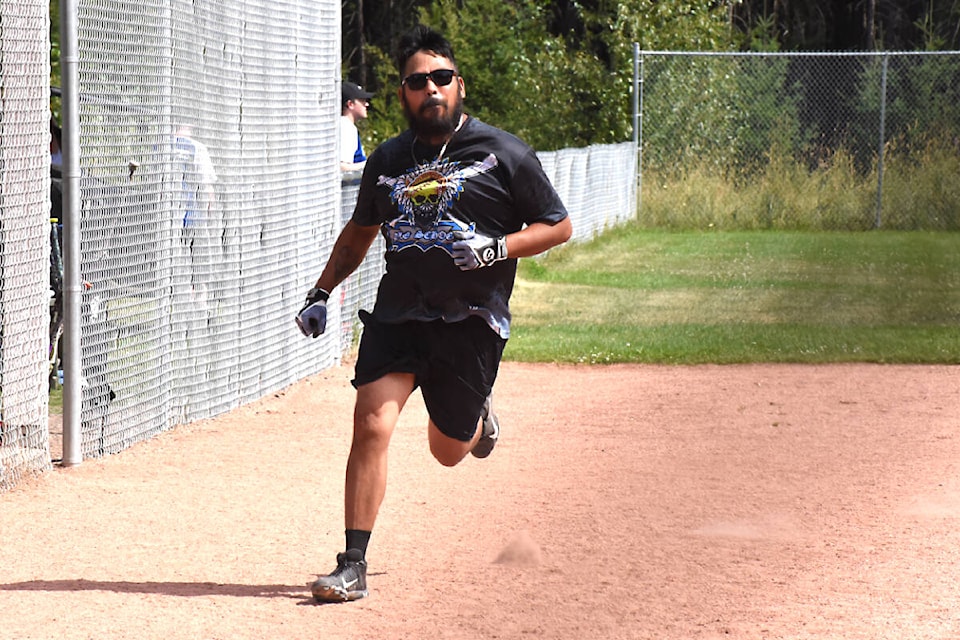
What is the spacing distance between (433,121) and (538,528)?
6.46 ft

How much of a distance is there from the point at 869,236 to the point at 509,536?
1839 centimetres

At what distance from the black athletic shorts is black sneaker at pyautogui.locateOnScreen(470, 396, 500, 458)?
63cm

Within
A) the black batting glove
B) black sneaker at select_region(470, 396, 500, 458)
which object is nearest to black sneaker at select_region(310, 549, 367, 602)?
the black batting glove

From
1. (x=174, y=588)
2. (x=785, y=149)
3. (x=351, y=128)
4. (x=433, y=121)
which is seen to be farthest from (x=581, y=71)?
(x=174, y=588)

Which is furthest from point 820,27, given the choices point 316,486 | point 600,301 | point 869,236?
point 316,486

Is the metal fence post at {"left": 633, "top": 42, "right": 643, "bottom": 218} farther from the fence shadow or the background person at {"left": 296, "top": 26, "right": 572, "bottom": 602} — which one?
the fence shadow

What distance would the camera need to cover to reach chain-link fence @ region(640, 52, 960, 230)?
82.7ft

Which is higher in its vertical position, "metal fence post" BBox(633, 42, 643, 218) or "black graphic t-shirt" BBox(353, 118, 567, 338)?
"metal fence post" BBox(633, 42, 643, 218)

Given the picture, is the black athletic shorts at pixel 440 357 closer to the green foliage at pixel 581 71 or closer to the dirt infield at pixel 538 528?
the dirt infield at pixel 538 528

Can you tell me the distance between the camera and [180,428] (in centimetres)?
923

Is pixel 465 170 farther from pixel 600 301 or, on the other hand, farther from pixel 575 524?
pixel 600 301

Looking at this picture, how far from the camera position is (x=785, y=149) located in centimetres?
2642

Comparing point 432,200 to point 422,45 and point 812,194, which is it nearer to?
point 422,45

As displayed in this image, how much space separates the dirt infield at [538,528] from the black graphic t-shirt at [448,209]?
105 centimetres
